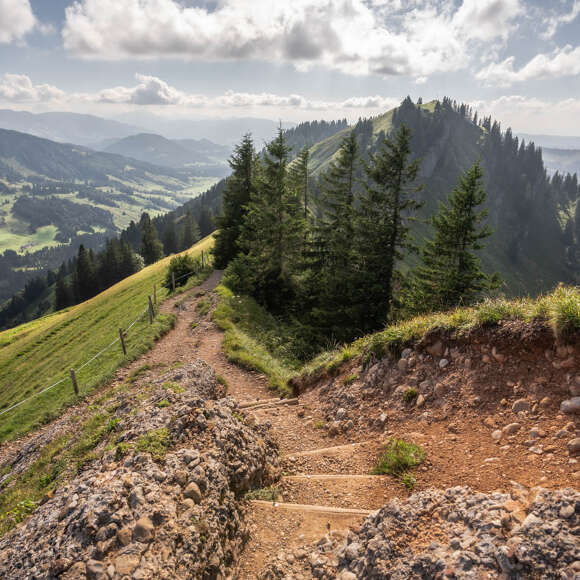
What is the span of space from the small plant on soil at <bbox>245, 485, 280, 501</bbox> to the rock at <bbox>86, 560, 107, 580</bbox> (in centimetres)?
326

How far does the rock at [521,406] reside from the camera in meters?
7.36

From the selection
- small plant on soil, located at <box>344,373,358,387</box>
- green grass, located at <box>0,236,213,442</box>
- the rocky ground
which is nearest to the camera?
the rocky ground

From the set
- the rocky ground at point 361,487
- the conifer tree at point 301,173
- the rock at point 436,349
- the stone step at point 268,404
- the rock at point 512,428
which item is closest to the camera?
the rocky ground at point 361,487

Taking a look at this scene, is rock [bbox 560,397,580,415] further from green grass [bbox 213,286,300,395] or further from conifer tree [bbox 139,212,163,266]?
conifer tree [bbox 139,212,163,266]

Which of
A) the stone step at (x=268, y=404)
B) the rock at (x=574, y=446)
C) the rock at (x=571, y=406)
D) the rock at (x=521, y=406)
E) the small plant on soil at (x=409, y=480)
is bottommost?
the stone step at (x=268, y=404)

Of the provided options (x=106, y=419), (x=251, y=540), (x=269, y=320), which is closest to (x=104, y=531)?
(x=251, y=540)

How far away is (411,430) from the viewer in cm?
888

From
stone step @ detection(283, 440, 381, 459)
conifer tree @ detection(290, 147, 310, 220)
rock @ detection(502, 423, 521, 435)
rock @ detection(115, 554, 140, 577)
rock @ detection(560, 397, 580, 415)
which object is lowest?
stone step @ detection(283, 440, 381, 459)

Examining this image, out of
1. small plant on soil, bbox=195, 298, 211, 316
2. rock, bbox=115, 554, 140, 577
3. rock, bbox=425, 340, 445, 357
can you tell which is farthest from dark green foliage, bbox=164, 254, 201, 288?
rock, bbox=115, 554, 140, 577

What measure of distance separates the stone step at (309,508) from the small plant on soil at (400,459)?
131cm

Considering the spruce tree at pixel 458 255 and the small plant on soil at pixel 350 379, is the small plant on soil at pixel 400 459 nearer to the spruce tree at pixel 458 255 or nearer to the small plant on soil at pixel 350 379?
the small plant on soil at pixel 350 379

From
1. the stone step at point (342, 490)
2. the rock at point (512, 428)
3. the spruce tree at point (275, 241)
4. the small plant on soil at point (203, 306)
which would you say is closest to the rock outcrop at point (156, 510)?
the stone step at point (342, 490)

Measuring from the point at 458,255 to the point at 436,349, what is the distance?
1488cm

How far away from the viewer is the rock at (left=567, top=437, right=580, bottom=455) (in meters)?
5.86
